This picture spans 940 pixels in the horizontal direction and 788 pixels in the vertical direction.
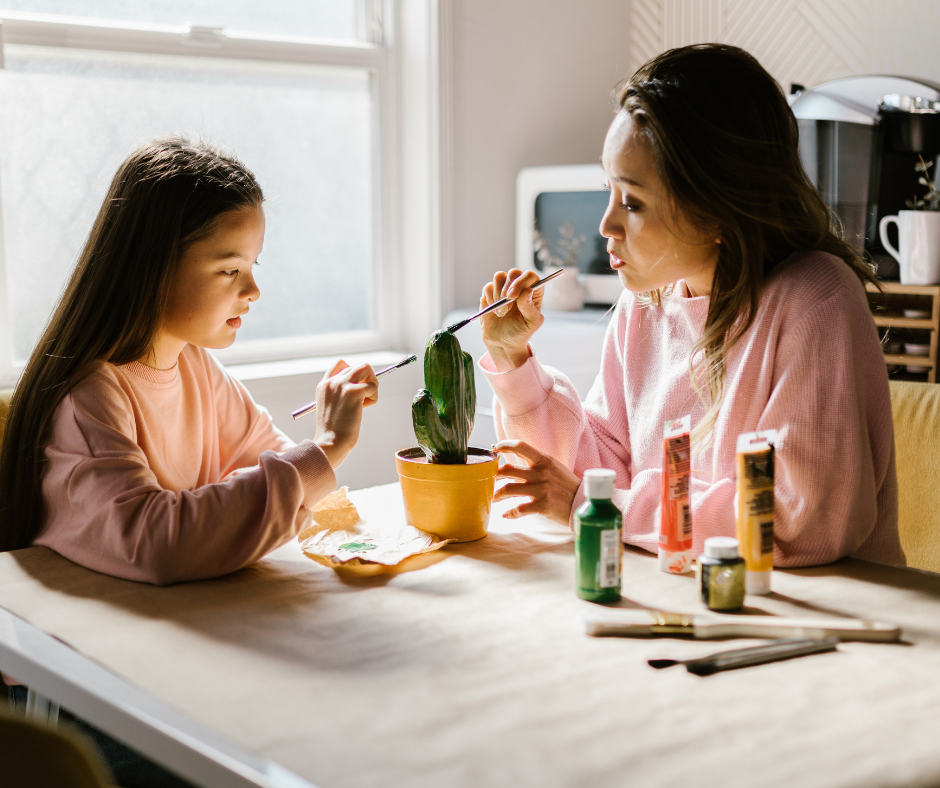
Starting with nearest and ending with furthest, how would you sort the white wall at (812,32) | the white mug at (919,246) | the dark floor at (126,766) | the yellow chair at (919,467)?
the yellow chair at (919,467) → the dark floor at (126,766) → the white mug at (919,246) → the white wall at (812,32)

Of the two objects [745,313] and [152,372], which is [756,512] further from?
[152,372]

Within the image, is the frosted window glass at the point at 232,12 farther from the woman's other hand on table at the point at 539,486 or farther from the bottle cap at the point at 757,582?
the bottle cap at the point at 757,582

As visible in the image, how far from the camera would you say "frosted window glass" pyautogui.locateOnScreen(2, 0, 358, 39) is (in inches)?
83.7

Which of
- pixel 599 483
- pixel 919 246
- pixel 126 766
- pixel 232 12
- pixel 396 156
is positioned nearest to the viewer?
pixel 599 483

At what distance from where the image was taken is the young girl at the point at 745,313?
1.03m

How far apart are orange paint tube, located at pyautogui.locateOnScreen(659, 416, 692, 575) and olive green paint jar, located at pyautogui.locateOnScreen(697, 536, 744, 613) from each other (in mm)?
95

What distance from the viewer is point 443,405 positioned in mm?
1122

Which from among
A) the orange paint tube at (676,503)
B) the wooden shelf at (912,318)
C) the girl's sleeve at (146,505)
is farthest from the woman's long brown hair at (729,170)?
the wooden shelf at (912,318)

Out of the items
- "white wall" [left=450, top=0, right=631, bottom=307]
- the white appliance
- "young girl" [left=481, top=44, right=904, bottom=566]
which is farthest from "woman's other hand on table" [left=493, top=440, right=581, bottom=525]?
"white wall" [left=450, top=0, right=631, bottom=307]

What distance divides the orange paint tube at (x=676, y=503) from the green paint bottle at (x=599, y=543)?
0.31ft

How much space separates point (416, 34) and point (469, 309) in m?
0.76

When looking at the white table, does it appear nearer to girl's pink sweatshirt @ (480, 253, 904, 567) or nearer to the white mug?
girl's pink sweatshirt @ (480, 253, 904, 567)

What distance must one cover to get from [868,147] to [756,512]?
1359 mm

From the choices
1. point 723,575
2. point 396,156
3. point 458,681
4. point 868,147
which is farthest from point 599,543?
point 396,156
